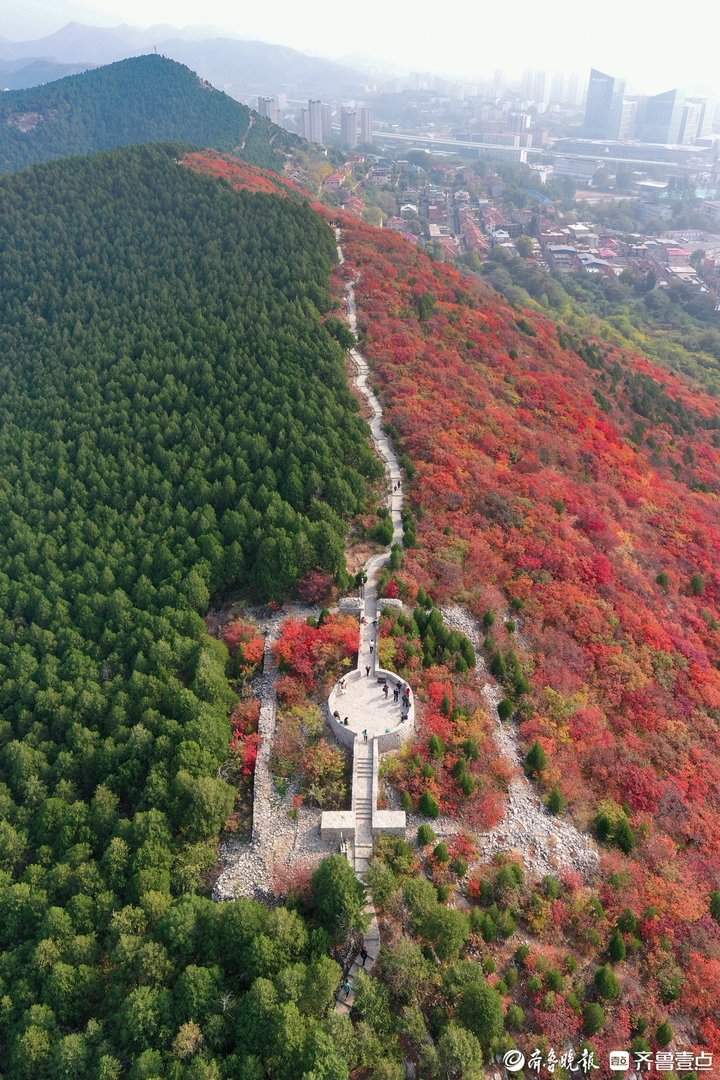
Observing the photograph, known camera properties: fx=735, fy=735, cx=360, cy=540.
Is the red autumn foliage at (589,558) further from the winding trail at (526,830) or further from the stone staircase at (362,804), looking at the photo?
the stone staircase at (362,804)

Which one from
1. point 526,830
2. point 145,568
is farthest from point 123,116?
point 526,830

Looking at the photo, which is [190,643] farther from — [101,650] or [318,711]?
[318,711]

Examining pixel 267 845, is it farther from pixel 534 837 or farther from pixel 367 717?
pixel 534 837

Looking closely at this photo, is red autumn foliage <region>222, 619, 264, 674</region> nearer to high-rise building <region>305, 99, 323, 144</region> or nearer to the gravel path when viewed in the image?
the gravel path

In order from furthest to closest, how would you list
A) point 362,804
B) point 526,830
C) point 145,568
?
point 145,568, point 526,830, point 362,804

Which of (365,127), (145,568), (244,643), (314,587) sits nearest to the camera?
(244,643)

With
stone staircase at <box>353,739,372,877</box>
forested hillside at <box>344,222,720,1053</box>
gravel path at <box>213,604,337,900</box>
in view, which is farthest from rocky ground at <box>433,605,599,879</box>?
gravel path at <box>213,604,337,900</box>
